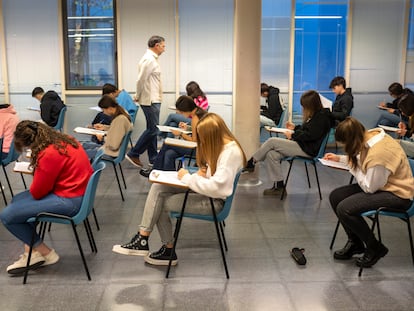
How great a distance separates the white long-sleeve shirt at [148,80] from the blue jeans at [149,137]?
106 mm

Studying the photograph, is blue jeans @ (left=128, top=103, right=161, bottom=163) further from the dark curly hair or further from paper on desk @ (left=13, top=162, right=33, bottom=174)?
the dark curly hair

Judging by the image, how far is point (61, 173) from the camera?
347 cm

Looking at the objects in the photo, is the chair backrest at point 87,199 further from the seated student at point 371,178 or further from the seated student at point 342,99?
the seated student at point 342,99

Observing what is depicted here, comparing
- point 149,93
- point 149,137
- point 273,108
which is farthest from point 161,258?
point 273,108

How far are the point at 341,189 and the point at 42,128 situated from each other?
2.25m

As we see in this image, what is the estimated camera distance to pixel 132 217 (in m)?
4.91

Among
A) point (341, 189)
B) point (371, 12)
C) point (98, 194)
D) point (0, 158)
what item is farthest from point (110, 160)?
point (371, 12)

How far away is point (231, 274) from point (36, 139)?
5.33ft

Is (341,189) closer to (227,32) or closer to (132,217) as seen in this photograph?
(132,217)

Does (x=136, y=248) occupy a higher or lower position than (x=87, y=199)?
lower

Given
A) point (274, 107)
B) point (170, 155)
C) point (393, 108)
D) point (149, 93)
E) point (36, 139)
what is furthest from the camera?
point (393, 108)

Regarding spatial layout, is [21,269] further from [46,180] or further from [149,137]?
[149,137]

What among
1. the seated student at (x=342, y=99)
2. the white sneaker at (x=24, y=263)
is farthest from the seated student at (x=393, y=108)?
the white sneaker at (x=24, y=263)

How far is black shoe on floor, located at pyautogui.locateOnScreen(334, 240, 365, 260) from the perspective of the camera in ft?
12.7
